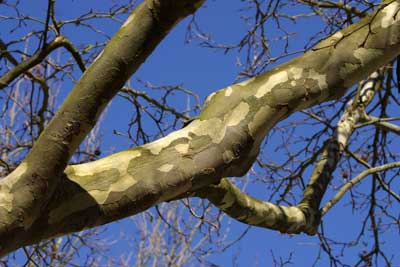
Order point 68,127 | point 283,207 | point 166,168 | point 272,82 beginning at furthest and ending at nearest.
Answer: point 283,207
point 272,82
point 166,168
point 68,127

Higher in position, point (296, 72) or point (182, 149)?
point (296, 72)

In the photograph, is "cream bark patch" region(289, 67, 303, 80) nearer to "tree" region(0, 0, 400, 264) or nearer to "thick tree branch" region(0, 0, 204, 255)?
"tree" region(0, 0, 400, 264)

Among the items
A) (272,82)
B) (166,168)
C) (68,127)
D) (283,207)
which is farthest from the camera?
(283,207)

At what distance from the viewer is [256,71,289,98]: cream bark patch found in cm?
219

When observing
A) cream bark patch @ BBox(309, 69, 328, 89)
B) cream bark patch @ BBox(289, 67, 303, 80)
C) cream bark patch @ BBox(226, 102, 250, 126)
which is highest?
cream bark patch @ BBox(309, 69, 328, 89)

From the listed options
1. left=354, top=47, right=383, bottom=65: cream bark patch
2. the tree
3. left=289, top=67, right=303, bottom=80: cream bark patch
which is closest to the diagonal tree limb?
the tree

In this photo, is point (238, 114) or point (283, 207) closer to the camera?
point (238, 114)

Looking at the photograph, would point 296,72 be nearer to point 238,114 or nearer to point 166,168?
point 238,114

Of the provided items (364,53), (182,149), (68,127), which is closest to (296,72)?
(364,53)

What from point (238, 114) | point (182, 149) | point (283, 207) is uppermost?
point (283, 207)

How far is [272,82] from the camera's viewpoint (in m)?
2.21

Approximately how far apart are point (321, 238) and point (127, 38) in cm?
260

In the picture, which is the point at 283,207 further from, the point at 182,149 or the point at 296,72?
the point at 182,149

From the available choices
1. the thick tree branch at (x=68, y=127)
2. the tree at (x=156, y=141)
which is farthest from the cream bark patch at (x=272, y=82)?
the thick tree branch at (x=68, y=127)
